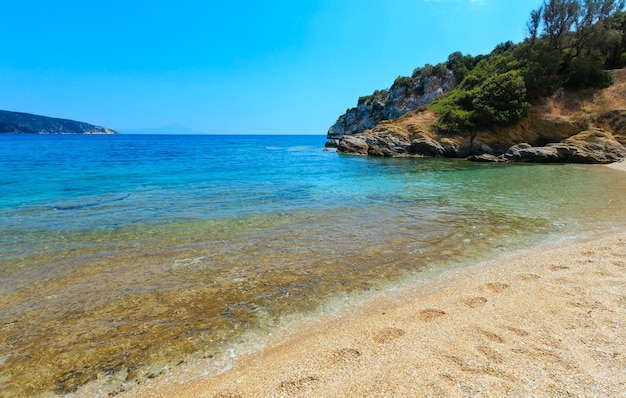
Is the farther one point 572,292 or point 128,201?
point 128,201

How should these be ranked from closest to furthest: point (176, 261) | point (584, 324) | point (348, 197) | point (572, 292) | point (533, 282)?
point (584, 324), point (572, 292), point (533, 282), point (176, 261), point (348, 197)

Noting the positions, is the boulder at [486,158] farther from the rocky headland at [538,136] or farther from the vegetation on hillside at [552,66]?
the vegetation on hillside at [552,66]

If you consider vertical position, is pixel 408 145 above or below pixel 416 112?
below

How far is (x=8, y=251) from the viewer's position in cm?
790

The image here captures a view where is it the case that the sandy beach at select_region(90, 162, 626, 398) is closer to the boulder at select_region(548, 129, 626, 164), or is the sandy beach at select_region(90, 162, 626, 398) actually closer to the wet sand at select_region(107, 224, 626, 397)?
the wet sand at select_region(107, 224, 626, 397)

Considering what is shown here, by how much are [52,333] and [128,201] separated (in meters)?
10.9

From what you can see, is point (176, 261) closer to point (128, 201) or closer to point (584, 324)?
point (584, 324)

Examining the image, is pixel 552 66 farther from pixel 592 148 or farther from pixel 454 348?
pixel 454 348

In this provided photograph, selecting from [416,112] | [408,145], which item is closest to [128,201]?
[408,145]

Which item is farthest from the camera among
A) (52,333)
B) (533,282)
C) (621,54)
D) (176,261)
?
(621,54)

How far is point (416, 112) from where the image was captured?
45500mm

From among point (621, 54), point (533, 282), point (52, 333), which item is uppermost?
point (621, 54)

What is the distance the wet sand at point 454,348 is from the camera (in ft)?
10.4

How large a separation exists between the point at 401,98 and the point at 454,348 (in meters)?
69.0
